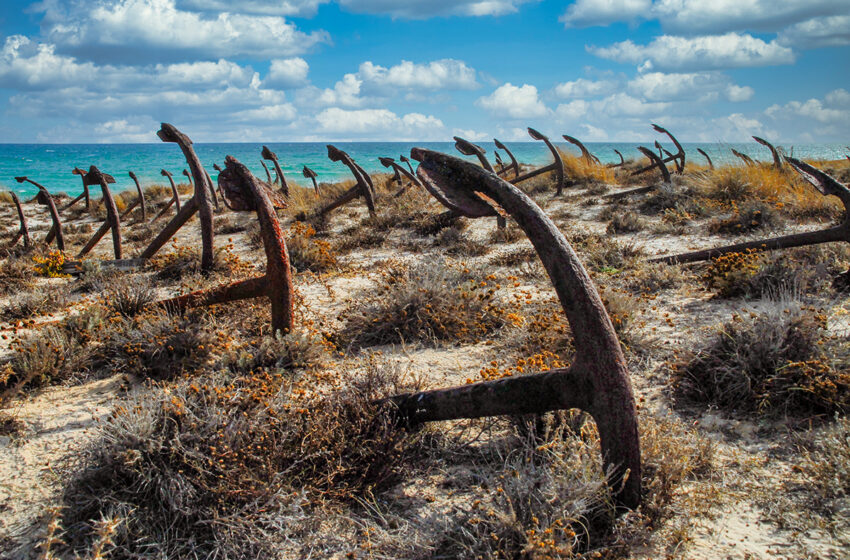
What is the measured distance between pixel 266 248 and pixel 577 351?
2.35m

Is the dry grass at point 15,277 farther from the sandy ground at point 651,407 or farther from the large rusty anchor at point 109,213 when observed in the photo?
the sandy ground at point 651,407

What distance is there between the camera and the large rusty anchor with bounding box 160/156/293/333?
348cm

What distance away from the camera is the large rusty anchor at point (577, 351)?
1818mm

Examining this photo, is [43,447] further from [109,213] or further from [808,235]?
[808,235]

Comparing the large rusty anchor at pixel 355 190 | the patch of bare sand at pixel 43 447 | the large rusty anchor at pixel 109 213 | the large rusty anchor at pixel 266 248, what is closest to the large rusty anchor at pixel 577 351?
the large rusty anchor at pixel 266 248

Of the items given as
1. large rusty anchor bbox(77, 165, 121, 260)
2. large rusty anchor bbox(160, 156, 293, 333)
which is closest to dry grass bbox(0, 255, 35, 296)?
large rusty anchor bbox(77, 165, 121, 260)

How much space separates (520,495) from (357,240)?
668cm

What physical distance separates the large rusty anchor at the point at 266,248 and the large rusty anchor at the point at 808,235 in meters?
3.86

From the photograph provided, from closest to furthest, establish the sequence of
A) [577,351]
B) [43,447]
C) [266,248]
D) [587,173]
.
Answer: [577,351], [43,447], [266,248], [587,173]

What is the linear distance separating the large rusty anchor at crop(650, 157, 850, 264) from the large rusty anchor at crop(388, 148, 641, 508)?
322cm

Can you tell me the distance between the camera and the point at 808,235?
15.6ft

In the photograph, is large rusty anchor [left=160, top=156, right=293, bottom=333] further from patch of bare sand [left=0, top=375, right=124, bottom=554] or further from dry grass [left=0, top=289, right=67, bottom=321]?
dry grass [left=0, top=289, right=67, bottom=321]

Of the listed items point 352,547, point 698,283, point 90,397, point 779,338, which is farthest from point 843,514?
point 90,397

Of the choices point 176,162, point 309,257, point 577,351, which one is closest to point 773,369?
point 577,351
